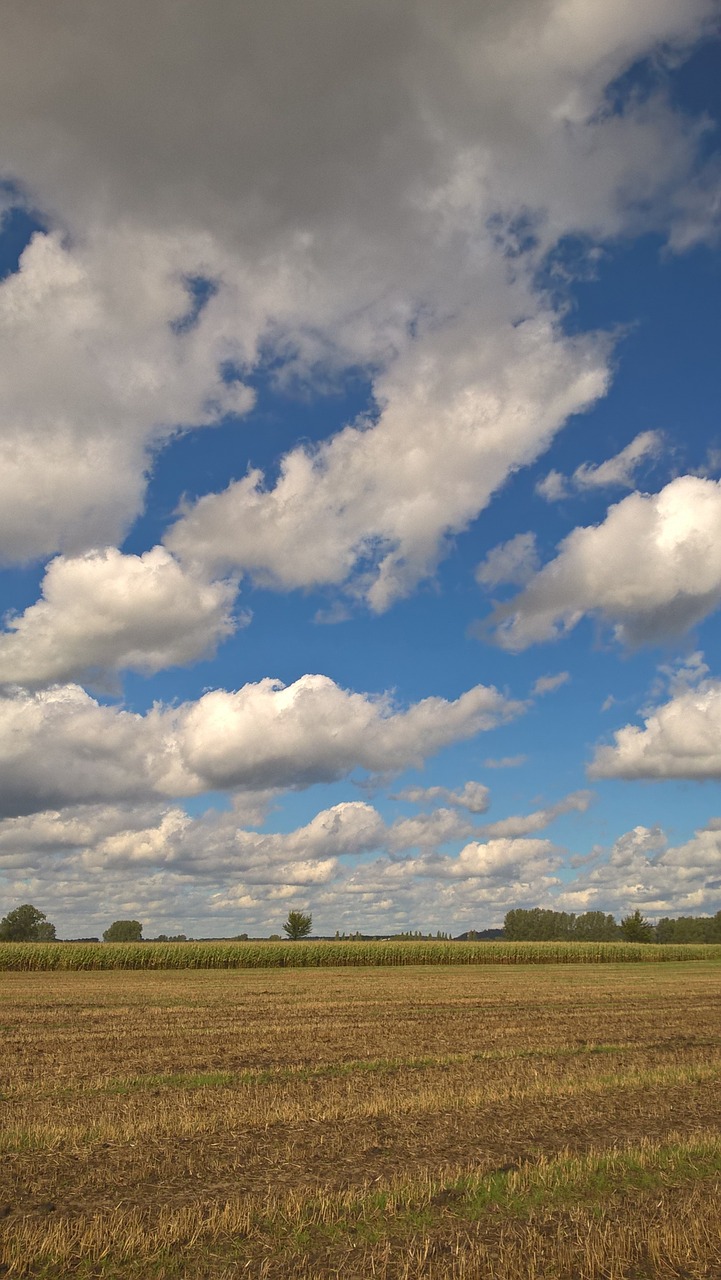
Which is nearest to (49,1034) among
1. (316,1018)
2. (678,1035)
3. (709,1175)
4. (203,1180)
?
(316,1018)

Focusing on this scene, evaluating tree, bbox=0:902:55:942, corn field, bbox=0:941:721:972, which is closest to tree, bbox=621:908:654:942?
corn field, bbox=0:941:721:972

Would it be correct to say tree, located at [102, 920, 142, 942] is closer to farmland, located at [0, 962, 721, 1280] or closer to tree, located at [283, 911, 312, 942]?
tree, located at [283, 911, 312, 942]

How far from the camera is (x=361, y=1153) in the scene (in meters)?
12.8

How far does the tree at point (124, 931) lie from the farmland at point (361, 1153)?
16835 centimetres

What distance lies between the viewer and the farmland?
910cm

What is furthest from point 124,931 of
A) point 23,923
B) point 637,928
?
point 637,928

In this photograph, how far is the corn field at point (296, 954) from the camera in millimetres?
75938

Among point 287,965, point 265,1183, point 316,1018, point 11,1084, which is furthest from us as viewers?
point 287,965

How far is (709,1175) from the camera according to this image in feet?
38.8

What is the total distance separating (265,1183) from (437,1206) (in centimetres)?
237

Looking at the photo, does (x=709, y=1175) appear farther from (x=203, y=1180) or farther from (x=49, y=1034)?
(x=49, y=1034)

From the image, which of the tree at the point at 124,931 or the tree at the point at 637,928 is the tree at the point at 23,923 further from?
the tree at the point at 637,928

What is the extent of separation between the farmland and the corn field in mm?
52603

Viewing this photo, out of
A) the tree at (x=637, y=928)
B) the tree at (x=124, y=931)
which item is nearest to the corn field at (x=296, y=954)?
the tree at (x=637, y=928)
